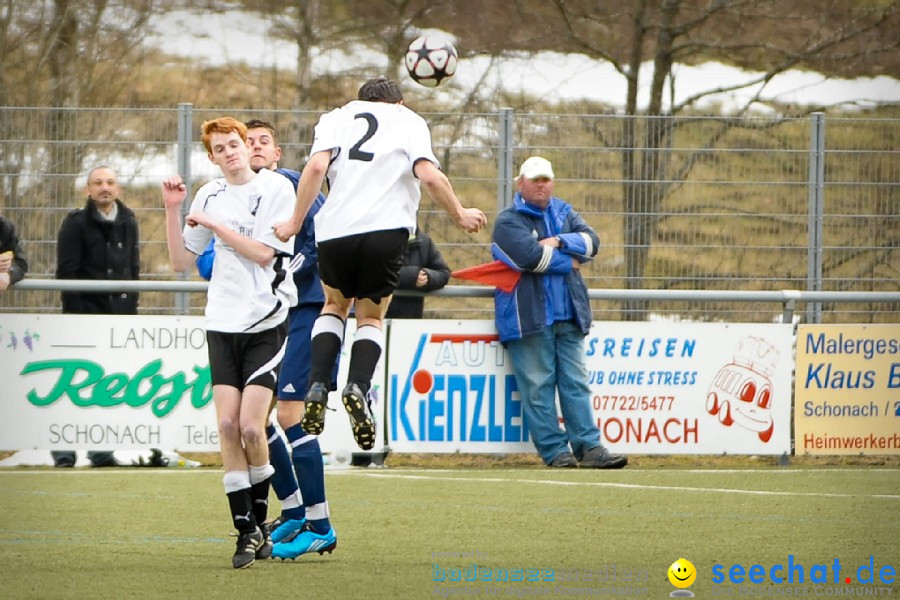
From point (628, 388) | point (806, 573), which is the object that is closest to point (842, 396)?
point (628, 388)

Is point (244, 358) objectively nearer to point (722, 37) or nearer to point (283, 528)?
point (283, 528)

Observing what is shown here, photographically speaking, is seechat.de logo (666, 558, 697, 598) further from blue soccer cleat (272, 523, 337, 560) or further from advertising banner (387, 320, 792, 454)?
advertising banner (387, 320, 792, 454)

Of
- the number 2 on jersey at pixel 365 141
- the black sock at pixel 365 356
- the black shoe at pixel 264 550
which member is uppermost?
the number 2 on jersey at pixel 365 141

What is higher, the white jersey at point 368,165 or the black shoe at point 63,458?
the white jersey at point 368,165

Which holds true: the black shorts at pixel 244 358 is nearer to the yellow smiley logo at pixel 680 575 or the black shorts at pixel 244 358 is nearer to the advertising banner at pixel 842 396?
the yellow smiley logo at pixel 680 575

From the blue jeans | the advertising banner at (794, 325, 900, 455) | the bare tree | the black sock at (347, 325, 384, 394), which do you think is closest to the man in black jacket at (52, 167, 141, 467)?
the blue jeans

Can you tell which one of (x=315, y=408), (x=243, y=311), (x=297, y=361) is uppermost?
(x=243, y=311)

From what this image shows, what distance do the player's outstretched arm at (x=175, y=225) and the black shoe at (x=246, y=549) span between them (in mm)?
1331

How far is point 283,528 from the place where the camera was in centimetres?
763

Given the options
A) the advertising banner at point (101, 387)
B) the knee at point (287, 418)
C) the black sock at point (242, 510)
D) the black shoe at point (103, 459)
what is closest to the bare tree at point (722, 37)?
the advertising banner at point (101, 387)

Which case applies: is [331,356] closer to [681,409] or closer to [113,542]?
[113,542]

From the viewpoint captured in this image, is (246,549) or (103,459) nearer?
(246,549)

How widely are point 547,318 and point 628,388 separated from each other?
90cm

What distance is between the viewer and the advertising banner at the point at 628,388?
12.0 m
